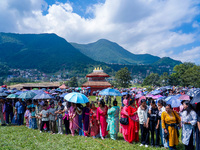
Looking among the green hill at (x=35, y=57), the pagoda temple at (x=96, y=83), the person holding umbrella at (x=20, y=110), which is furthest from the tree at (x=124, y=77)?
the green hill at (x=35, y=57)

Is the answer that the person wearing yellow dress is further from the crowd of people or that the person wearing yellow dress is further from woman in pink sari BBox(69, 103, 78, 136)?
woman in pink sari BBox(69, 103, 78, 136)

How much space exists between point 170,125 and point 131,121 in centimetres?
130

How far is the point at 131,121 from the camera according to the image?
210 inches

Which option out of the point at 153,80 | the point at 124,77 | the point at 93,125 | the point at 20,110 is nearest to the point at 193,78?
the point at 124,77

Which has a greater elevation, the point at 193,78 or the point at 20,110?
the point at 193,78

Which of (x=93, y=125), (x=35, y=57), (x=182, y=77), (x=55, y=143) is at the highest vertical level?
(x=35, y=57)

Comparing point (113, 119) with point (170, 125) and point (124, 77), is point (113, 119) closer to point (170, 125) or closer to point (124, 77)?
point (170, 125)

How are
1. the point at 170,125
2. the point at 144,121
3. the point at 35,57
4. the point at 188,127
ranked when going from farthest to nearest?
the point at 35,57 → the point at 144,121 → the point at 170,125 → the point at 188,127

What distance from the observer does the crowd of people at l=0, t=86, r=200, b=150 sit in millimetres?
4418

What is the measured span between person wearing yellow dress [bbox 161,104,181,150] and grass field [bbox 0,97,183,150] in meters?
0.66

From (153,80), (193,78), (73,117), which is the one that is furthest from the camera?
(153,80)

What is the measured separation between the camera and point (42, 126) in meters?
6.78

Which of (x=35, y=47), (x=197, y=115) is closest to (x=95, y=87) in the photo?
(x=197, y=115)

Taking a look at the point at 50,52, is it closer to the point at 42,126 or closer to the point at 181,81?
the point at 181,81
